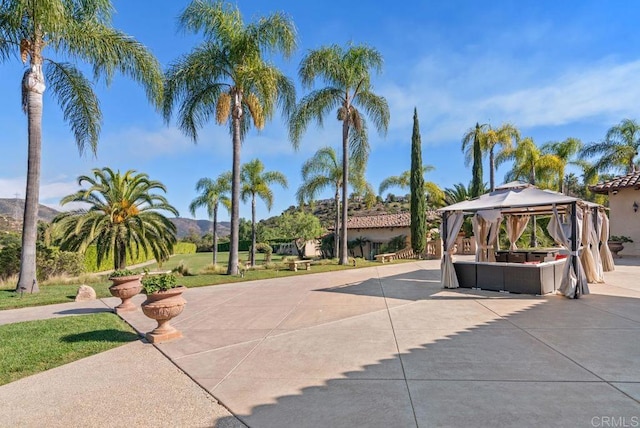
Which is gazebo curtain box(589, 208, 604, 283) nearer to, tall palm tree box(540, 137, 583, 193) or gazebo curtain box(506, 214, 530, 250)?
gazebo curtain box(506, 214, 530, 250)

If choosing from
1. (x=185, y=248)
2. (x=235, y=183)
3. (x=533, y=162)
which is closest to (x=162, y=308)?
(x=235, y=183)

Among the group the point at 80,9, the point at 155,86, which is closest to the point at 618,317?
the point at 155,86

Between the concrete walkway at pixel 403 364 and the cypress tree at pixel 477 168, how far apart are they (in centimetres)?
2022

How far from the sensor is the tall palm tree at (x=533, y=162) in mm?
26016

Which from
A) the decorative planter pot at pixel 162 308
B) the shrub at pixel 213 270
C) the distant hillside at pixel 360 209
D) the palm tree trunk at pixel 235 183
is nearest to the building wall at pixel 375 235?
the shrub at pixel 213 270

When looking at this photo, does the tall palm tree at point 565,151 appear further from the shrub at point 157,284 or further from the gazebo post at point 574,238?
the shrub at point 157,284

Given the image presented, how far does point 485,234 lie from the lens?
507 inches

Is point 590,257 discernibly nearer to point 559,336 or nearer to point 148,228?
point 559,336

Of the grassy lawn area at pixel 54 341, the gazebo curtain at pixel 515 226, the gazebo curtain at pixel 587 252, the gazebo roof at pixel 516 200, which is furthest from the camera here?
the gazebo curtain at pixel 515 226

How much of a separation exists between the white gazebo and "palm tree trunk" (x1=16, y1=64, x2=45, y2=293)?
41.9 feet

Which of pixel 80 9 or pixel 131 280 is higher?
pixel 80 9

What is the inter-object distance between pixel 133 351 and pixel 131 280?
316cm

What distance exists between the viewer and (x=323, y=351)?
500cm
